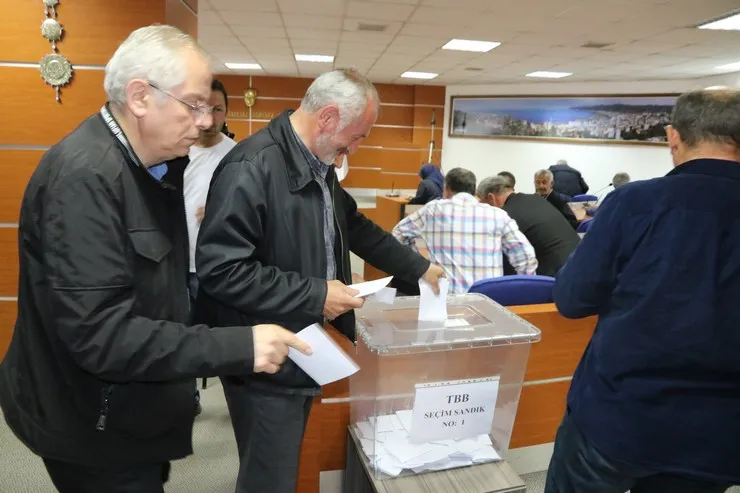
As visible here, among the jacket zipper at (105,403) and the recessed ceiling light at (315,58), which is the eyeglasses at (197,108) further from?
the recessed ceiling light at (315,58)

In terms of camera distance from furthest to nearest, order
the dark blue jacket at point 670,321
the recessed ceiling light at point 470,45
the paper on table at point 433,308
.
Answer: the recessed ceiling light at point 470,45, the paper on table at point 433,308, the dark blue jacket at point 670,321

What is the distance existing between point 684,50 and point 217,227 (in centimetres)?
711

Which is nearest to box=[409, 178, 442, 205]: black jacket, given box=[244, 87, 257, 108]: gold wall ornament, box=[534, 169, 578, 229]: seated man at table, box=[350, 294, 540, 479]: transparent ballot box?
box=[534, 169, 578, 229]: seated man at table

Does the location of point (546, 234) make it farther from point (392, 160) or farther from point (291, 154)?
point (392, 160)

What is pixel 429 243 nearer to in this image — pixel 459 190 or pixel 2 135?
pixel 459 190

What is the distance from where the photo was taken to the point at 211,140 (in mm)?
2285

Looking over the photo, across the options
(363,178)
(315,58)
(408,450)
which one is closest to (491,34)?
(315,58)

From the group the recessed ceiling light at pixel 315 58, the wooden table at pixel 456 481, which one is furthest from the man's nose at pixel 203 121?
the recessed ceiling light at pixel 315 58

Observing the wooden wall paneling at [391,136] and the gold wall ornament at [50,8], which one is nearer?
the gold wall ornament at [50,8]

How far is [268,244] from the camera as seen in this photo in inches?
49.7

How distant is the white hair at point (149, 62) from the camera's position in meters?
0.88

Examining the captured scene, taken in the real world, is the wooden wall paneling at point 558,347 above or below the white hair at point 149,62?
below

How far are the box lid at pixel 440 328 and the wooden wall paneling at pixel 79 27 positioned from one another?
6.78 ft

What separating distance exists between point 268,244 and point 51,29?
6.97 ft
